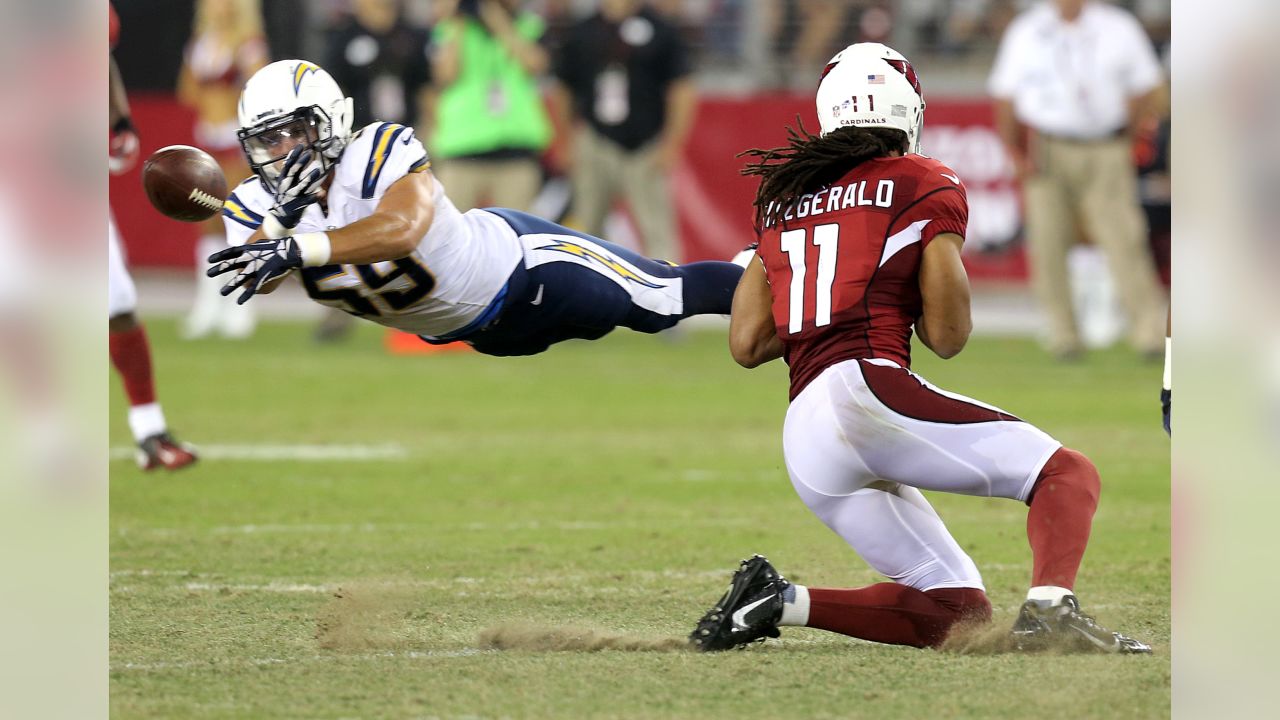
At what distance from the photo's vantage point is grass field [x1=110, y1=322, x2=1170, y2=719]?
3.87m

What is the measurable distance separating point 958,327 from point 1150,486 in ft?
11.1

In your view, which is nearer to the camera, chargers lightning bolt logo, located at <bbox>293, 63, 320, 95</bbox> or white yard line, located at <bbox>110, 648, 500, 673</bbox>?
white yard line, located at <bbox>110, 648, 500, 673</bbox>

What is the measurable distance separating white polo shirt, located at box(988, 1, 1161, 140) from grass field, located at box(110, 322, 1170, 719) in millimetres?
1640

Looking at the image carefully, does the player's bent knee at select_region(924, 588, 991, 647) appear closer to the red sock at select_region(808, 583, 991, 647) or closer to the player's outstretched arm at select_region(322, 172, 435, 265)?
the red sock at select_region(808, 583, 991, 647)

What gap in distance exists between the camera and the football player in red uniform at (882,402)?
13.6ft

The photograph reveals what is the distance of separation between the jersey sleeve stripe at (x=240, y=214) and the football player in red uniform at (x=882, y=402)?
1.51 metres

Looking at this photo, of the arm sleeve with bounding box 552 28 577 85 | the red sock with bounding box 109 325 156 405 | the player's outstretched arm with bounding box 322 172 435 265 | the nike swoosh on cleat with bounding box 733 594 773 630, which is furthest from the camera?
the arm sleeve with bounding box 552 28 577 85

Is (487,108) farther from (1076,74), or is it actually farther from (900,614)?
(900,614)

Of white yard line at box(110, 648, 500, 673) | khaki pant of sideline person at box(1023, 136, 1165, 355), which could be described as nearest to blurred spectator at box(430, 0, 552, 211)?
khaki pant of sideline person at box(1023, 136, 1165, 355)

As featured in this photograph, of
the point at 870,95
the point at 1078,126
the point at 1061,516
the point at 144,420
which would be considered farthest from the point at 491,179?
the point at 1061,516

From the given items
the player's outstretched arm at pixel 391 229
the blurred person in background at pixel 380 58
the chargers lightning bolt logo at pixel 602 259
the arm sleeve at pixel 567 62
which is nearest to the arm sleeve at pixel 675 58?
the arm sleeve at pixel 567 62

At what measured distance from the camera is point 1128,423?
9.00 m
